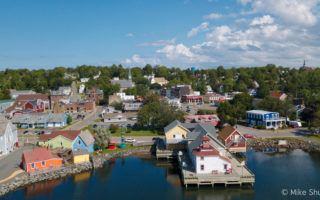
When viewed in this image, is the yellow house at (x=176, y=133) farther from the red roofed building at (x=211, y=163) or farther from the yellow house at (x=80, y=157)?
the red roofed building at (x=211, y=163)

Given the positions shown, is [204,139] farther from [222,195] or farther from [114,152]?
[114,152]

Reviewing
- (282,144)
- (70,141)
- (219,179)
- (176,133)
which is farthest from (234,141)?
(70,141)

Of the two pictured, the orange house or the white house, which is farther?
the white house

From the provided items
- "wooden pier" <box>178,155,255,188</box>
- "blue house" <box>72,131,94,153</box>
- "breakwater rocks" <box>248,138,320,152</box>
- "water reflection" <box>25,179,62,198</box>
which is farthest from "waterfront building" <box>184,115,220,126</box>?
"water reflection" <box>25,179,62,198</box>

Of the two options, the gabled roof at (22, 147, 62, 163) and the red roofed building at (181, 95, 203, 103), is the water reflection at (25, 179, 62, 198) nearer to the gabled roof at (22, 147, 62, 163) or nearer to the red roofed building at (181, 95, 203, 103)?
the gabled roof at (22, 147, 62, 163)

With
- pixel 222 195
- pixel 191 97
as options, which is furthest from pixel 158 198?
pixel 191 97

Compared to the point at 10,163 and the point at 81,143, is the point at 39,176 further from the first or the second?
the point at 81,143
